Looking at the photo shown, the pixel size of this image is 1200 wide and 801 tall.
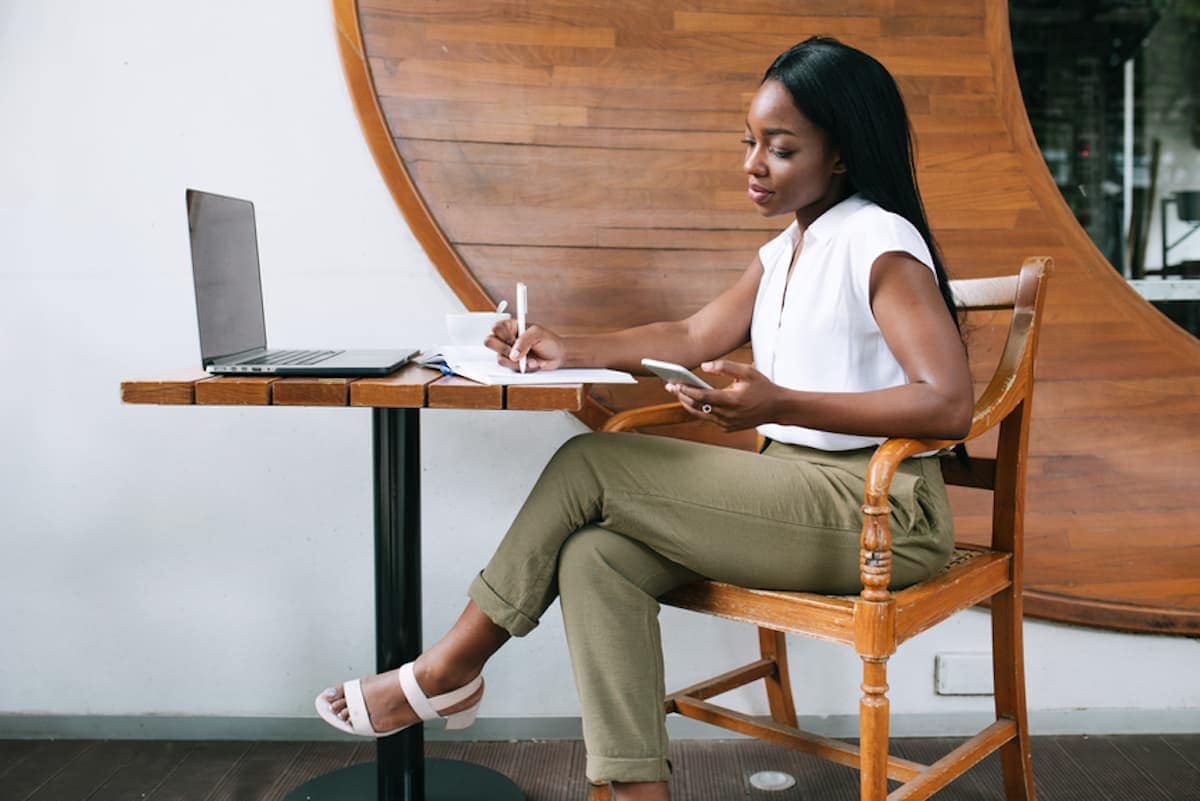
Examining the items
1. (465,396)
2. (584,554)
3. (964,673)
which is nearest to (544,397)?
(465,396)

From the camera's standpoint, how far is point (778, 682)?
2.12m

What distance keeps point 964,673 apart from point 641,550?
42.6 inches

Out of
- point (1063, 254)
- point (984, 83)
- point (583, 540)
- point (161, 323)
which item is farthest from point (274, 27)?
point (1063, 254)

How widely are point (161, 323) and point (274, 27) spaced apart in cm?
63

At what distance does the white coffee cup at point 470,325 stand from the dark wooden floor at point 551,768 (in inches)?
33.8

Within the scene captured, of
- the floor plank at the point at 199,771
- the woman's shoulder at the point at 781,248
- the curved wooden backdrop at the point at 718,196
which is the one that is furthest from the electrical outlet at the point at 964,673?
the floor plank at the point at 199,771

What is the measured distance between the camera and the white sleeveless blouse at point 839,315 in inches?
63.0

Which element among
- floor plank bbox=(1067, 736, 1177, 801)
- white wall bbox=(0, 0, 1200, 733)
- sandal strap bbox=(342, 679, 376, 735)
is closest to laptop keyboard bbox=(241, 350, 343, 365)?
white wall bbox=(0, 0, 1200, 733)

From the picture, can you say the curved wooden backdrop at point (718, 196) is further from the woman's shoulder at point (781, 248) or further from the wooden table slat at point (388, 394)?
the wooden table slat at point (388, 394)

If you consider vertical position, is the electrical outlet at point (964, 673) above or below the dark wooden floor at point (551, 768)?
above

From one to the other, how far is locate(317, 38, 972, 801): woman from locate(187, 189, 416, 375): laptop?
26cm

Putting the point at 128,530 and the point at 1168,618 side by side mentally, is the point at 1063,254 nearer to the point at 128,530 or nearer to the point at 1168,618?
the point at 1168,618

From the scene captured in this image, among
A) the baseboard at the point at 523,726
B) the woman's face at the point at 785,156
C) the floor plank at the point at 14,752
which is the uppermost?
the woman's face at the point at 785,156

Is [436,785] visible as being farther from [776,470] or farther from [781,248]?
[781,248]
